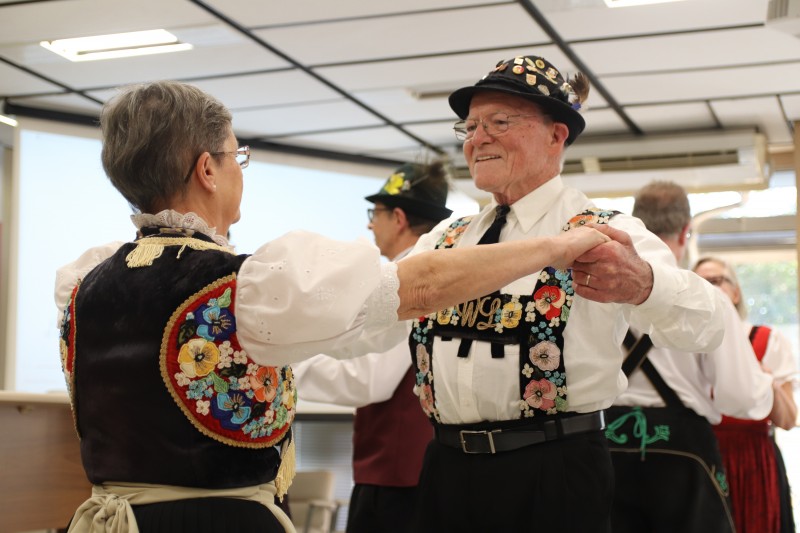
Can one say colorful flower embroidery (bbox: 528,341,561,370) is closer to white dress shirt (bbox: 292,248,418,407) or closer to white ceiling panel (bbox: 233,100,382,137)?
white dress shirt (bbox: 292,248,418,407)

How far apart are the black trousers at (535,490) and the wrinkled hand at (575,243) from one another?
0.43 meters

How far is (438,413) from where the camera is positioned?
2166 millimetres

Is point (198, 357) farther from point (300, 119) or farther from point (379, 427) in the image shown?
point (300, 119)

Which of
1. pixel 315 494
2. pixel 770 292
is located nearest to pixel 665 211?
pixel 315 494

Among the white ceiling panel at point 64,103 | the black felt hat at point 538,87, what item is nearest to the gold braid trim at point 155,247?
the black felt hat at point 538,87

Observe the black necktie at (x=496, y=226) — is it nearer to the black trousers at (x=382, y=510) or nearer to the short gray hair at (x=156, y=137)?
the short gray hair at (x=156, y=137)

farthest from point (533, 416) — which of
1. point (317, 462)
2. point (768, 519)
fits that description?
point (317, 462)

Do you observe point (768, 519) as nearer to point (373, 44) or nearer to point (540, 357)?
point (540, 357)

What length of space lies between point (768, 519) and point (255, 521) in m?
2.48

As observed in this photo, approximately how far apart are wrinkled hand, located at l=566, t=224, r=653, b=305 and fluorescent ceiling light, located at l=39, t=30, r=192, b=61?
302cm

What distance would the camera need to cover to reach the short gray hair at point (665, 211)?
3182mm

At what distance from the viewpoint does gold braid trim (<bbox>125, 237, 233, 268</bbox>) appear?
5.15ft

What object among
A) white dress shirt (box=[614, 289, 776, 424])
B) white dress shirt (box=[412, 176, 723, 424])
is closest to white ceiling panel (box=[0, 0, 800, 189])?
white dress shirt (box=[614, 289, 776, 424])

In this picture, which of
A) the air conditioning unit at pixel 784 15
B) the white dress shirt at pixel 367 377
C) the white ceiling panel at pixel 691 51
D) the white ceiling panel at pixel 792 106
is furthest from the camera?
the white ceiling panel at pixel 792 106
